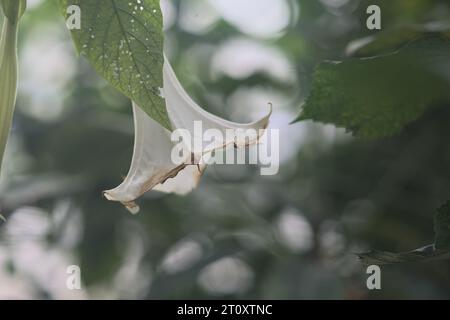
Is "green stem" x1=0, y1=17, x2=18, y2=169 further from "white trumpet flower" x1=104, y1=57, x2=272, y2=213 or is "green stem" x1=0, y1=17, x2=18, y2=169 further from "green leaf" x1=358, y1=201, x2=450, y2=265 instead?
"green leaf" x1=358, y1=201, x2=450, y2=265

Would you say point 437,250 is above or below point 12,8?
below

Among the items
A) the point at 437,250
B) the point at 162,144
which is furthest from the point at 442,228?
the point at 162,144

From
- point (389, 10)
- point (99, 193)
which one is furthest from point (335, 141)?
point (99, 193)

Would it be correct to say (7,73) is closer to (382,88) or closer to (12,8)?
(12,8)

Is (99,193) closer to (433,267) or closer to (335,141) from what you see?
(335,141)

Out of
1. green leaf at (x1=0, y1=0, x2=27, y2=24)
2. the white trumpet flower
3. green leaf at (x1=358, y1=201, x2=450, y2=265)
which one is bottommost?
green leaf at (x1=358, y1=201, x2=450, y2=265)

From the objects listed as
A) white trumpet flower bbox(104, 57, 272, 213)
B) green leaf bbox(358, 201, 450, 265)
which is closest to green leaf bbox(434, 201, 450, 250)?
green leaf bbox(358, 201, 450, 265)
